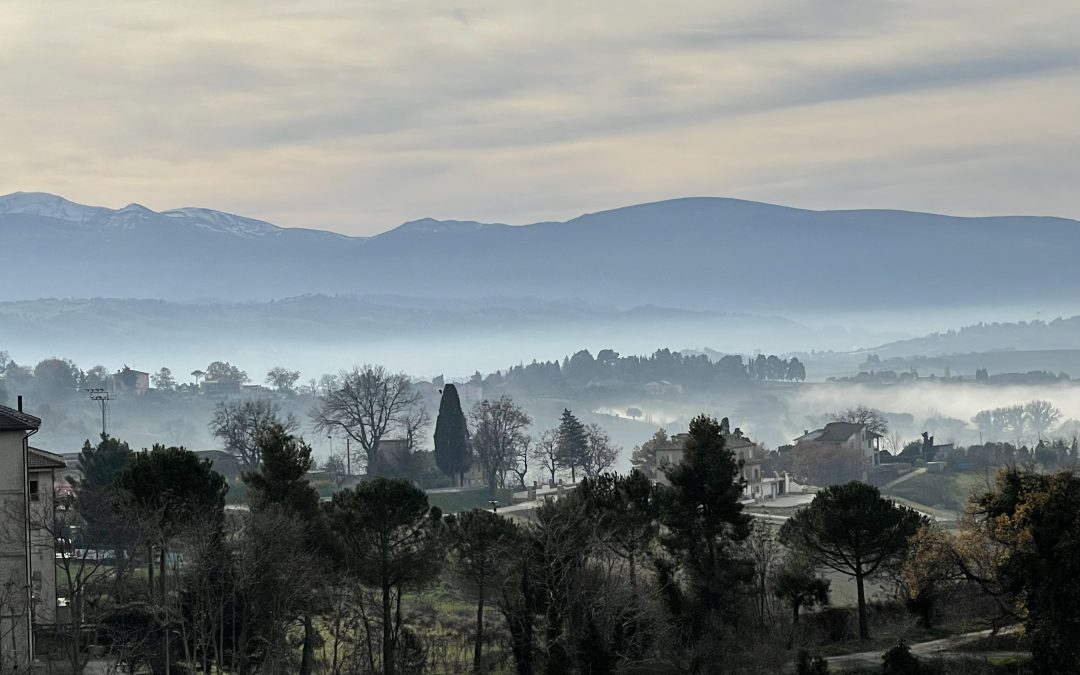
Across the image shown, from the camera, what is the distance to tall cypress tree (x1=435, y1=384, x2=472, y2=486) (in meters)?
91.8

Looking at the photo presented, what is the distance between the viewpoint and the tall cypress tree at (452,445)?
9181 cm

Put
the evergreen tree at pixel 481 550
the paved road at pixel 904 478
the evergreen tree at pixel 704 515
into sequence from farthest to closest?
the paved road at pixel 904 478, the evergreen tree at pixel 704 515, the evergreen tree at pixel 481 550

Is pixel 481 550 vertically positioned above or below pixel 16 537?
below

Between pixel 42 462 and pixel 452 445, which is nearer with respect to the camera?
pixel 42 462

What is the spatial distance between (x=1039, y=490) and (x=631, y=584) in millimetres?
10169

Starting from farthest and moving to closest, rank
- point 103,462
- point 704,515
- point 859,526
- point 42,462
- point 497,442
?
1. point 497,442
2. point 103,462
3. point 704,515
4. point 859,526
5. point 42,462

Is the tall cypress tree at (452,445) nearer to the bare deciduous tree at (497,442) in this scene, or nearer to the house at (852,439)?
the bare deciduous tree at (497,442)

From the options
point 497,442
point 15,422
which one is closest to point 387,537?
point 15,422

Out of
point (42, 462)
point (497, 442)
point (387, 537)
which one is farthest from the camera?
point (497, 442)

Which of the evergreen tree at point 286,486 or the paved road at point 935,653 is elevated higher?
the evergreen tree at point 286,486

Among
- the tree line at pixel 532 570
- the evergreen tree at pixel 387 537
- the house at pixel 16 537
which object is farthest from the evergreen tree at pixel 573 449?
the house at pixel 16 537

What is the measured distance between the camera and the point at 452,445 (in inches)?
3627

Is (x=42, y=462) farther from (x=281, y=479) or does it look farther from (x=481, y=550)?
(x=481, y=550)

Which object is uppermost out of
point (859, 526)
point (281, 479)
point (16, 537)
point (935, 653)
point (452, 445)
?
point (452, 445)
